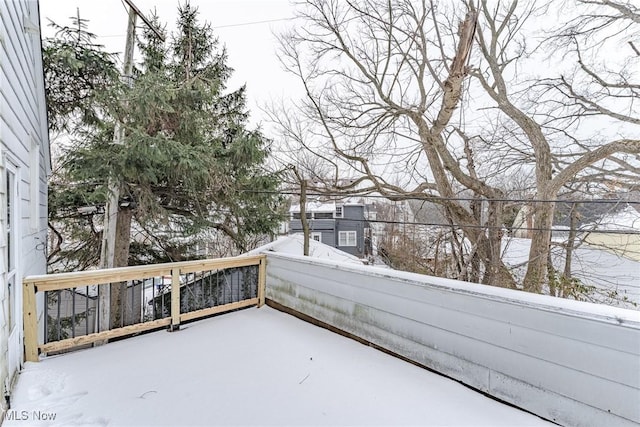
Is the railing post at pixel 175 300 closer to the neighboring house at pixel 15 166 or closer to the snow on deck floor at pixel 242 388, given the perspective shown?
the snow on deck floor at pixel 242 388

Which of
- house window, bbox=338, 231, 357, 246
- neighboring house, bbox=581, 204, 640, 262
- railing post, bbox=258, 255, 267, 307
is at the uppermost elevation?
neighboring house, bbox=581, 204, 640, 262

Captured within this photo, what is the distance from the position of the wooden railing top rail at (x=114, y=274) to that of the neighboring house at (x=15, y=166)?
178mm

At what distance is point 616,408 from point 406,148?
6.95 m

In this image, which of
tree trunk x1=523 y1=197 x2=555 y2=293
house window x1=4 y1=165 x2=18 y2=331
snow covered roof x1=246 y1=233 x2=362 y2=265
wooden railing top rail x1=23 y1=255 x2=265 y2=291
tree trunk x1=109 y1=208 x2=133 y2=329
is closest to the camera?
house window x1=4 y1=165 x2=18 y2=331

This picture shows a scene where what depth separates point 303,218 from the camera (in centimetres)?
547

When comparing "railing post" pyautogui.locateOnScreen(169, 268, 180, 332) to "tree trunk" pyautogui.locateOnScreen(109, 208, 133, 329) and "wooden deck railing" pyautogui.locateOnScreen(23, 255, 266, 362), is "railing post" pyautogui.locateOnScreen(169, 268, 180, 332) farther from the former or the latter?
"tree trunk" pyautogui.locateOnScreen(109, 208, 133, 329)

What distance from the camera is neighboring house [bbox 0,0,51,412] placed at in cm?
204

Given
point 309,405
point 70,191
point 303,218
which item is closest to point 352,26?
point 303,218

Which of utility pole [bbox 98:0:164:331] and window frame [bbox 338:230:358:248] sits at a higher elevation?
utility pole [bbox 98:0:164:331]

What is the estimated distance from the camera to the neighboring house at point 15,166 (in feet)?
6.68

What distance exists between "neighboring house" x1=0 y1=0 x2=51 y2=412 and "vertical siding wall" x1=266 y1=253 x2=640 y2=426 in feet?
8.68
